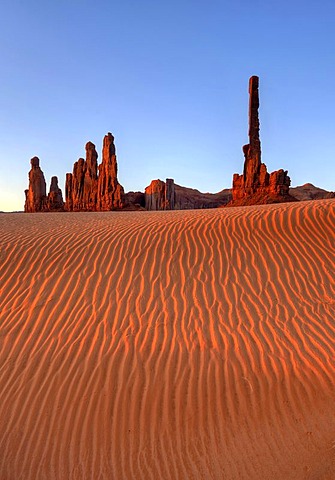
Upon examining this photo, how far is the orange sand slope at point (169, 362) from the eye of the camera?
127 inches

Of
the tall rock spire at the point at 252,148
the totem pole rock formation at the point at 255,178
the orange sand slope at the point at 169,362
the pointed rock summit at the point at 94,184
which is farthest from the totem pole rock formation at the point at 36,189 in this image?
the orange sand slope at the point at 169,362

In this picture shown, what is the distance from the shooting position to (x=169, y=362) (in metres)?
4.33

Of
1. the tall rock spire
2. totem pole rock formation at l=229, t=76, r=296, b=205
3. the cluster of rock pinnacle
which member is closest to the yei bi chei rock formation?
the cluster of rock pinnacle

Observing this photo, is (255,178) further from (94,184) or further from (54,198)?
(54,198)

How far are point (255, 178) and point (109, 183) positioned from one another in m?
21.0

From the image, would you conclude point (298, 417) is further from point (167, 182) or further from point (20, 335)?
point (167, 182)

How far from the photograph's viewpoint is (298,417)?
3.51 metres

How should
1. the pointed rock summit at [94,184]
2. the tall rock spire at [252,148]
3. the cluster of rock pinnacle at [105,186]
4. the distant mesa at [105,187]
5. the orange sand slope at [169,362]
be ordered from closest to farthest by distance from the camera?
the orange sand slope at [169,362] → the tall rock spire at [252,148] → the cluster of rock pinnacle at [105,186] → the distant mesa at [105,187] → the pointed rock summit at [94,184]

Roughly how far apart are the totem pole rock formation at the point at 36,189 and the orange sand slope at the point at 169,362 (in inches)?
1805

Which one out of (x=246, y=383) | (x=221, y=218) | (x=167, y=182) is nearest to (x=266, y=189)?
(x=221, y=218)

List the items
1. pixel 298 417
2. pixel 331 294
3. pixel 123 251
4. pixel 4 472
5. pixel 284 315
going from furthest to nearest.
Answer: pixel 123 251 → pixel 331 294 → pixel 284 315 → pixel 298 417 → pixel 4 472

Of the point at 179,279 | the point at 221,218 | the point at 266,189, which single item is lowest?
the point at 179,279

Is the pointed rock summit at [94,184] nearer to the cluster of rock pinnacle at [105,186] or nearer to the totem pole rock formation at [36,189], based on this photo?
the cluster of rock pinnacle at [105,186]

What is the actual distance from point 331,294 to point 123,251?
4435 millimetres
